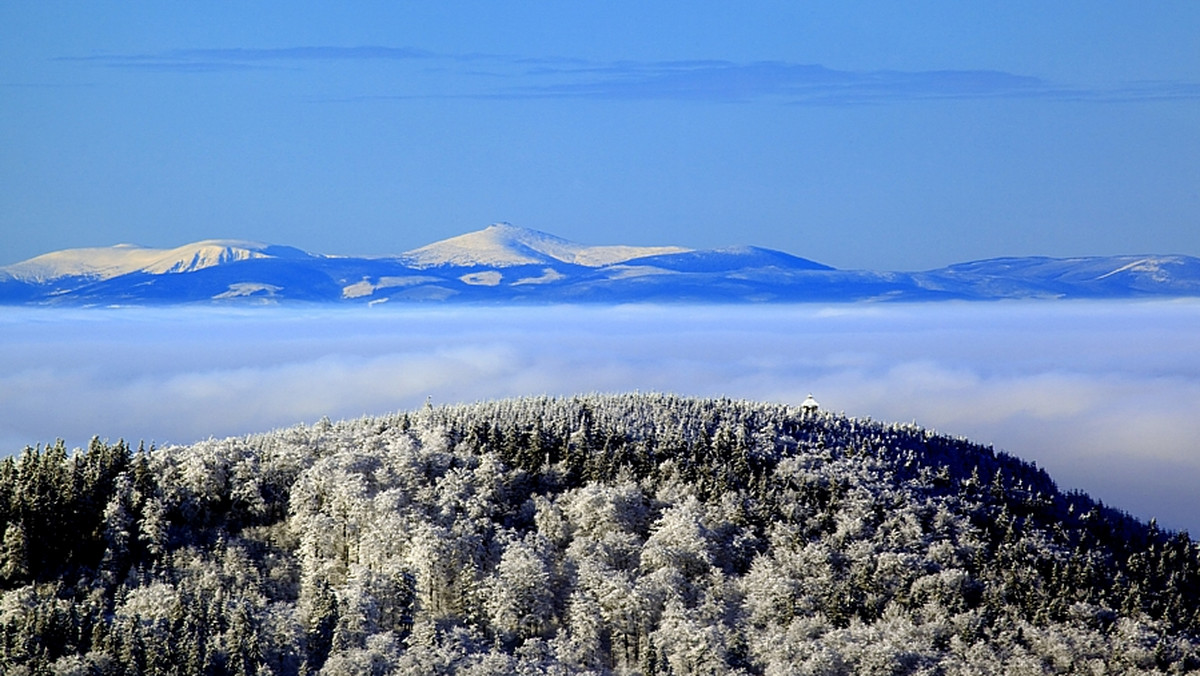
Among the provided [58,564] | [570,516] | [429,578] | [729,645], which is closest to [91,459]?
[58,564]

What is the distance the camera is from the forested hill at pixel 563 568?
158750 millimetres

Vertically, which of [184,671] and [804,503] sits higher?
[804,503]

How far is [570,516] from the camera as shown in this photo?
184m

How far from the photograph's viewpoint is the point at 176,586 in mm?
173750

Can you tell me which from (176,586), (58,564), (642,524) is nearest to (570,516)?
(642,524)

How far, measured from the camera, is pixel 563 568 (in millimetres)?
175875

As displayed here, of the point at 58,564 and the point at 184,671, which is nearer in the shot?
the point at 184,671

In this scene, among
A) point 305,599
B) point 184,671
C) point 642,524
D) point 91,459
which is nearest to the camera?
point 184,671

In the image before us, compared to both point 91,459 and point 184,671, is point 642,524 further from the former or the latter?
point 91,459

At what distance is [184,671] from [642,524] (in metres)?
62.9

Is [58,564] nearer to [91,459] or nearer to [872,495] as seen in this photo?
[91,459]

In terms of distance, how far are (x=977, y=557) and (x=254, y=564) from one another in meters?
97.4

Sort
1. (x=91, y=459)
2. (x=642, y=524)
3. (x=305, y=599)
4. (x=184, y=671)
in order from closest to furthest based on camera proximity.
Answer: (x=184, y=671), (x=305, y=599), (x=642, y=524), (x=91, y=459)

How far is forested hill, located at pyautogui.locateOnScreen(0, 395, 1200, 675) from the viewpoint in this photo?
15875 centimetres
